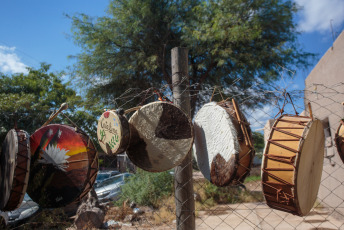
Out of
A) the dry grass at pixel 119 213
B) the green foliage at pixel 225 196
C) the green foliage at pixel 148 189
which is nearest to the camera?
the dry grass at pixel 119 213

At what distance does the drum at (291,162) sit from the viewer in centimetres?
145

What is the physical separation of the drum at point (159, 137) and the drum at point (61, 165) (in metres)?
0.30

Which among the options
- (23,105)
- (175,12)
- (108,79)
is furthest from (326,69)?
(23,105)

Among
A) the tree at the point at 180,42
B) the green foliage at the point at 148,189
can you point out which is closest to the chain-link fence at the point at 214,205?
the green foliage at the point at 148,189

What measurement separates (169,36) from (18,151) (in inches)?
386

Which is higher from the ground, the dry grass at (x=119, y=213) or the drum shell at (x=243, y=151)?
the drum shell at (x=243, y=151)

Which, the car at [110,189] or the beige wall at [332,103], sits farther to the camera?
the car at [110,189]

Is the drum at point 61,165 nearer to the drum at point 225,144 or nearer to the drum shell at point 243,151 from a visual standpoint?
the drum at point 225,144

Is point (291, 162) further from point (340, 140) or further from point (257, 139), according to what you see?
point (257, 139)

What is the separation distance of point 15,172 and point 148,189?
21.1ft

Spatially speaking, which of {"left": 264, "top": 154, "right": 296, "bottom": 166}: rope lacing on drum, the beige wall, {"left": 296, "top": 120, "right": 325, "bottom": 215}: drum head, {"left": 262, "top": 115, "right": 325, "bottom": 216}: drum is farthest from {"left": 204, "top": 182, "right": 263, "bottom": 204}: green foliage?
{"left": 264, "top": 154, "right": 296, "bottom": 166}: rope lacing on drum

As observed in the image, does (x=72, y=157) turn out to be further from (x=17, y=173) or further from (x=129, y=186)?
(x=129, y=186)

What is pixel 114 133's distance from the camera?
1.79 meters

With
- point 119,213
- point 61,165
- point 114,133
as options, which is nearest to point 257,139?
point 119,213
